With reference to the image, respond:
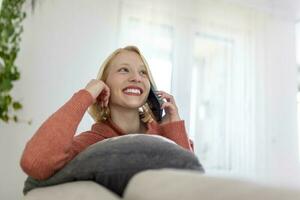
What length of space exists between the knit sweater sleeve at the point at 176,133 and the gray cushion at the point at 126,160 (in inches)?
25.6

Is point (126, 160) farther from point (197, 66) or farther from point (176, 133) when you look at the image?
point (197, 66)

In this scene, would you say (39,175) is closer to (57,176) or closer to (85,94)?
(57,176)

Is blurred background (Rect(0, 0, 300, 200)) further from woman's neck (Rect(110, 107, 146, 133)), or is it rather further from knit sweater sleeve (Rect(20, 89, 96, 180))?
knit sweater sleeve (Rect(20, 89, 96, 180))

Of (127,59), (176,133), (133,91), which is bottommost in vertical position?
(176,133)

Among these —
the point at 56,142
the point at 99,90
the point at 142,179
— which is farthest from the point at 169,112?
the point at 142,179

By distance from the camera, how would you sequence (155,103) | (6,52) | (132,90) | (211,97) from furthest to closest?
1. (211,97)
2. (6,52)
3. (155,103)
4. (132,90)

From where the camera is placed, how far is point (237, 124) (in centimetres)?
244

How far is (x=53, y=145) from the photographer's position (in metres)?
0.81

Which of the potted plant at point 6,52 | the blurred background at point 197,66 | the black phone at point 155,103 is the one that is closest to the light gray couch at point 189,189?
the black phone at point 155,103

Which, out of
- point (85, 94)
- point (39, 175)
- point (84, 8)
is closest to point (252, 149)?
point (84, 8)

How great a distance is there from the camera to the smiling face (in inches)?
48.0

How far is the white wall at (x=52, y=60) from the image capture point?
180cm

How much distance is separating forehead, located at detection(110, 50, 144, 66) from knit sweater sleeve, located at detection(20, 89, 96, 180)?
0.33 meters

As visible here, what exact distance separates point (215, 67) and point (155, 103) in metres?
1.24
